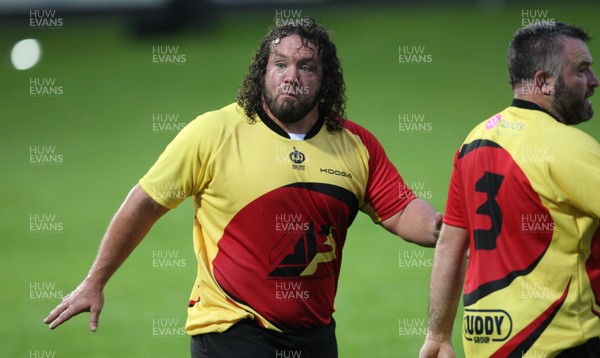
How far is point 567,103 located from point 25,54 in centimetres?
1680

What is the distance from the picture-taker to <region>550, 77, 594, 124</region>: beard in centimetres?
437

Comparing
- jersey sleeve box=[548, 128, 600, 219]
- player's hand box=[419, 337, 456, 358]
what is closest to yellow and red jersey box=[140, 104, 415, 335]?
player's hand box=[419, 337, 456, 358]

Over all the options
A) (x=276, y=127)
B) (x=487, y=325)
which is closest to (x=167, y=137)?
(x=276, y=127)

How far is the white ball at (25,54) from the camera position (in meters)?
19.5

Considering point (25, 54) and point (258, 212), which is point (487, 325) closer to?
point (258, 212)

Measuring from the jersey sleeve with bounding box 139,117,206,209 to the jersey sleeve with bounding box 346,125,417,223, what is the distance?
82cm

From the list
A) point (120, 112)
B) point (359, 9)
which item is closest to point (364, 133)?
point (120, 112)

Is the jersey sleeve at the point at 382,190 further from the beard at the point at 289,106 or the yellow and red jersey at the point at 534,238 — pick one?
the yellow and red jersey at the point at 534,238

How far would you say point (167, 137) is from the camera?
16125mm

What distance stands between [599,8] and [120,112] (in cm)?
843

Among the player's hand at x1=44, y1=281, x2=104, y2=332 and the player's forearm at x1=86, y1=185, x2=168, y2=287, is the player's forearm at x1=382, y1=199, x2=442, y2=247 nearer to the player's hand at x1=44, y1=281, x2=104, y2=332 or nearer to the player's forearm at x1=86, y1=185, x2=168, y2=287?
the player's forearm at x1=86, y1=185, x2=168, y2=287

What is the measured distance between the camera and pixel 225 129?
5066 millimetres

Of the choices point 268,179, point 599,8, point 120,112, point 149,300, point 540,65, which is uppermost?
point 599,8

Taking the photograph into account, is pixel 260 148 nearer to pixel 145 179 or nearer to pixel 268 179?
pixel 268 179
